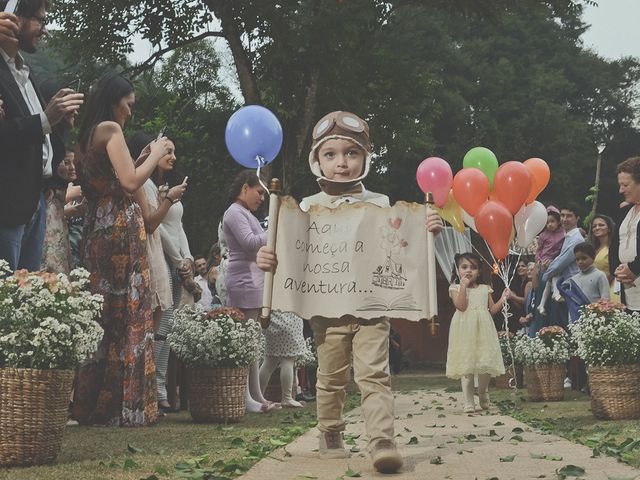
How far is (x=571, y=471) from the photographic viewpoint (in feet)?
16.0

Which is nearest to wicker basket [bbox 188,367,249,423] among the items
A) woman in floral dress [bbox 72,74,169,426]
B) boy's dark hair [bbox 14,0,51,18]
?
woman in floral dress [bbox 72,74,169,426]

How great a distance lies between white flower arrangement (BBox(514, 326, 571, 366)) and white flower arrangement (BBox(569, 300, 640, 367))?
9.21 feet

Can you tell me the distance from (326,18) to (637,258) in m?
11.3

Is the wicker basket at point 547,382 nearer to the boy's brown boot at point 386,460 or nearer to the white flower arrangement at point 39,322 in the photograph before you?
the boy's brown boot at point 386,460

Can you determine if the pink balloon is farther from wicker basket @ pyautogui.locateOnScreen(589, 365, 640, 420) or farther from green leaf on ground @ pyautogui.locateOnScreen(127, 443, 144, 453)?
green leaf on ground @ pyautogui.locateOnScreen(127, 443, 144, 453)

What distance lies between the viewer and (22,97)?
5777mm

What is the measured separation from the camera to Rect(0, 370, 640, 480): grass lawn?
4891 millimetres

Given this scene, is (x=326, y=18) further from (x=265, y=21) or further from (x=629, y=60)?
(x=629, y=60)

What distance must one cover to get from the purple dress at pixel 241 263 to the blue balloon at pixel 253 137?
794 mm

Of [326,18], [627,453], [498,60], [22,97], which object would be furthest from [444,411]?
[498,60]

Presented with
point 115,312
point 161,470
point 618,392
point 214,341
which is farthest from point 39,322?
point 618,392

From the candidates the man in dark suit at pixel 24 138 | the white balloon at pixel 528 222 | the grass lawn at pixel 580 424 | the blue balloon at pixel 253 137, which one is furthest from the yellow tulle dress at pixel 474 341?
the man in dark suit at pixel 24 138

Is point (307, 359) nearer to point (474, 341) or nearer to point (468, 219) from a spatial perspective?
point (474, 341)

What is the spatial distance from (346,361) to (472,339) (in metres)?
4.64
